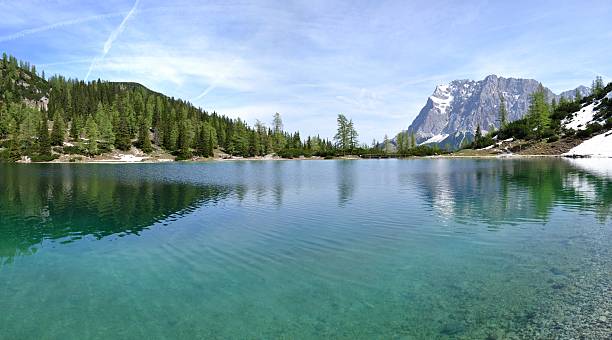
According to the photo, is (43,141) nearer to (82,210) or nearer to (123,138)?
(123,138)

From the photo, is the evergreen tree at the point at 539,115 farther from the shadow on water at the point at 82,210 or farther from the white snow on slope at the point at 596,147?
the shadow on water at the point at 82,210

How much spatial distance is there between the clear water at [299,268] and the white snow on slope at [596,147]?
112 m

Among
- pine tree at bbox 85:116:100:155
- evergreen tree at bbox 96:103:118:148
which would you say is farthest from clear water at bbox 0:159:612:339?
evergreen tree at bbox 96:103:118:148

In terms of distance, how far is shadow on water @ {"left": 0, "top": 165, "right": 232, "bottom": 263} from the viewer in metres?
25.8

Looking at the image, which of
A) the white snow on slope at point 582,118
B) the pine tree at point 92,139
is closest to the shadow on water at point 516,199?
the white snow on slope at point 582,118

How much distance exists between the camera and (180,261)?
65.0ft

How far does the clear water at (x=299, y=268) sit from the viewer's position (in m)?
12.5

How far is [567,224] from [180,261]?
2702 cm

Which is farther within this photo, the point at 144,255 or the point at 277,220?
the point at 277,220

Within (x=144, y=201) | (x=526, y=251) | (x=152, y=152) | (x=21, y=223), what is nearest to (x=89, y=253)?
(x=21, y=223)

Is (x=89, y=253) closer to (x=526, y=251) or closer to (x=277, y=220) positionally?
(x=277, y=220)

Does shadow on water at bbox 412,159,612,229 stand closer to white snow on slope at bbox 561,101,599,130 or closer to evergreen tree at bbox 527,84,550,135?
evergreen tree at bbox 527,84,550,135

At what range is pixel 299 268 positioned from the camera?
18.2 m

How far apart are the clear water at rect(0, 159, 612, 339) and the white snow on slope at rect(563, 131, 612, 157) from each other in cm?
11236
